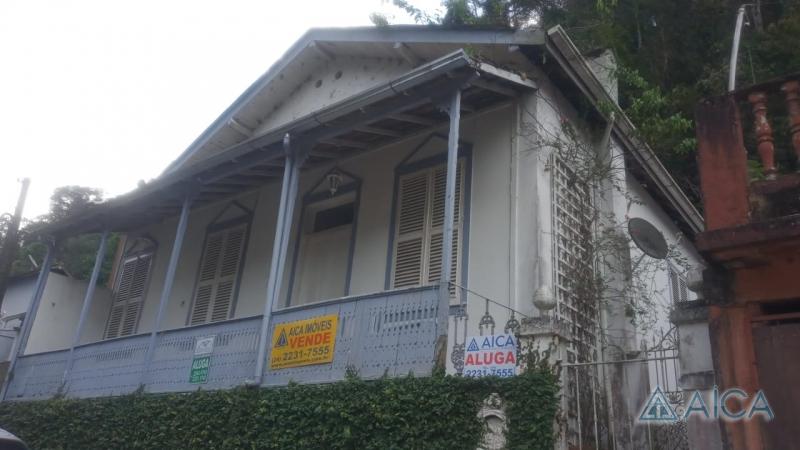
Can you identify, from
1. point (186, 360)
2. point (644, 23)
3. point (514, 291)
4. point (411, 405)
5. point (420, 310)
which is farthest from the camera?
point (644, 23)

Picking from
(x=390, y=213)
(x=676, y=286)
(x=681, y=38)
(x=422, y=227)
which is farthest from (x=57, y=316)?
(x=681, y=38)

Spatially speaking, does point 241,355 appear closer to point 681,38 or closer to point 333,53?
point 333,53

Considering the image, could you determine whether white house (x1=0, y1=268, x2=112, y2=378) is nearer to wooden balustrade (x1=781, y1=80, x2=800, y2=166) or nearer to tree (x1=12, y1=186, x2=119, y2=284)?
tree (x1=12, y1=186, x2=119, y2=284)

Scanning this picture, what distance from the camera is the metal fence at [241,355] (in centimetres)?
Answer: 670

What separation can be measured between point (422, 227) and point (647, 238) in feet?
12.0

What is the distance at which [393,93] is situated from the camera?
7.57 metres

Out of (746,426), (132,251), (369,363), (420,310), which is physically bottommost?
(746,426)

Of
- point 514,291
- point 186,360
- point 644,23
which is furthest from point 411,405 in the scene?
point 644,23

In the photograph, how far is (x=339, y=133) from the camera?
838 centimetres

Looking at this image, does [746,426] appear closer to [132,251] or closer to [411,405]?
[411,405]

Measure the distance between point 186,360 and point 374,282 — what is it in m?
2.62

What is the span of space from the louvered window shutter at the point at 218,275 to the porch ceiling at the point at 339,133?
0.77 m

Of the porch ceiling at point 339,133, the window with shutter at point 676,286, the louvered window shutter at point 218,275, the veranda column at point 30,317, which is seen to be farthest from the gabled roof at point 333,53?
the window with shutter at point 676,286

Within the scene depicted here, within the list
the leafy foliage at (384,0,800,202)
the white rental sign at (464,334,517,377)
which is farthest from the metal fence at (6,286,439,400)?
the leafy foliage at (384,0,800,202)
